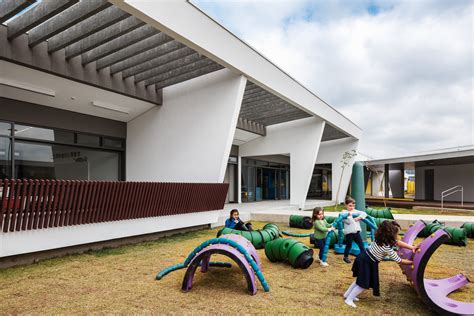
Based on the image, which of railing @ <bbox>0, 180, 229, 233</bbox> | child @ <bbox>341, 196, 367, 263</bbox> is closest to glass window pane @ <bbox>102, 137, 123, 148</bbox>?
railing @ <bbox>0, 180, 229, 233</bbox>

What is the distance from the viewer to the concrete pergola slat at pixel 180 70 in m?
10.8

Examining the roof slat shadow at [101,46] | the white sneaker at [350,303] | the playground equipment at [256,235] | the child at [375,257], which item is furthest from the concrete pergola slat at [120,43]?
the white sneaker at [350,303]

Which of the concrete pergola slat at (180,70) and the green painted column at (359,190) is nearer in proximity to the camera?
the green painted column at (359,190)

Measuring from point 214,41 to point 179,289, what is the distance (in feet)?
23.5

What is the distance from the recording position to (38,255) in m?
6.79

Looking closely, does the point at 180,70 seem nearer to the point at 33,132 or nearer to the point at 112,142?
the point at 112,142

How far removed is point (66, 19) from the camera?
755 centimetres

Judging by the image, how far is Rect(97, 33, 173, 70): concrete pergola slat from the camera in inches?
346

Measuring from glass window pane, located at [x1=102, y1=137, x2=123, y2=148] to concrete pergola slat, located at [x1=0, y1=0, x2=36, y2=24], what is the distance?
23.3 ft

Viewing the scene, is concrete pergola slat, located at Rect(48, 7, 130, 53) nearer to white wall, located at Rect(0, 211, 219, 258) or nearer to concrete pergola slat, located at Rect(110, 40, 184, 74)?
concrete pergola slat, located at Rect(110, 40, 184, 74)

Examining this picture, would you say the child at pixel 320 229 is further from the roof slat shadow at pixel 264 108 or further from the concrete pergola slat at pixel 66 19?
the roof slat shadow at pixel 264 108

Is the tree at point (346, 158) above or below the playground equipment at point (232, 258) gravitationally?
above

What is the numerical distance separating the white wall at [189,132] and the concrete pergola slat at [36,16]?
5624mm

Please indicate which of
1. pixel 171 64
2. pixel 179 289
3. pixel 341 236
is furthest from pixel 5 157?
pixel 341 236
